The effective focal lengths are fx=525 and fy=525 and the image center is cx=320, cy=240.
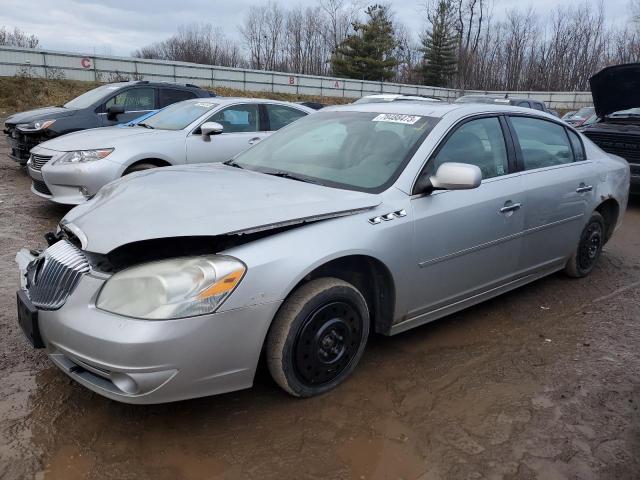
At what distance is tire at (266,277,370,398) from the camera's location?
2.62 m

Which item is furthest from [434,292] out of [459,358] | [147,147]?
[147,147]

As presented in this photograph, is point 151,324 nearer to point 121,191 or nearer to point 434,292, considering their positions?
point 121,191

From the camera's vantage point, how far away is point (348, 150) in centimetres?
351

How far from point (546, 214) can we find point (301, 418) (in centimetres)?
254

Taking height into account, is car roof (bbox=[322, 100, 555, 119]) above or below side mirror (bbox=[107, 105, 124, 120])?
above

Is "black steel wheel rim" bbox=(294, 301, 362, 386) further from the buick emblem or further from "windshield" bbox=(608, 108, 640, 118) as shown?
"windshield" bbox=(608, 108, 640, 118)

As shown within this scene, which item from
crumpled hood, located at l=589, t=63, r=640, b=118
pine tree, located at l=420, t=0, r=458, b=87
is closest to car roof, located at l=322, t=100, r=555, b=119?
crumpled hood, located at l=589, t=63, r=640, b=118

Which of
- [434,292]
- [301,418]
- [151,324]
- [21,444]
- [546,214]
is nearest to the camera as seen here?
[151,324]

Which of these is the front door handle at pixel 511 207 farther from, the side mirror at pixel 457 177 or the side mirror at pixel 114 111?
the side mirror at pixel 114 111

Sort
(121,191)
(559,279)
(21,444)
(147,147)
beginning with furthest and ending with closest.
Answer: (147,147) → (559,279) → (121,191) → (21,444)

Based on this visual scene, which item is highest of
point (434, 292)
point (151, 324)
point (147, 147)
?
point (147, 147)

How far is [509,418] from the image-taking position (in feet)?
9.13

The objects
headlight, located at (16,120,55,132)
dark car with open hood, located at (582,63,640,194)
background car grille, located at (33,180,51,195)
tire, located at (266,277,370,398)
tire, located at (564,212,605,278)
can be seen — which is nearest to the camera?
tire, located at (266,277,370,398)

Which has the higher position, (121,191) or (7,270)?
(121,191)
